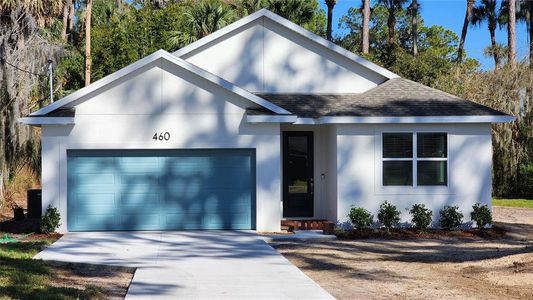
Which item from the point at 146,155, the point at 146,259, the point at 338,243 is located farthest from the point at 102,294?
the point at 146,155

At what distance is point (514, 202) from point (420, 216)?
11.5 m

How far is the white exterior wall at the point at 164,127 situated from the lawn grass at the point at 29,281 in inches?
180

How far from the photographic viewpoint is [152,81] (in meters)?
18.9

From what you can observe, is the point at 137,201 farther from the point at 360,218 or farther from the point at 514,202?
the point at 514,202

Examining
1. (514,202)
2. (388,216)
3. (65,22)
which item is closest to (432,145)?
(388,216)

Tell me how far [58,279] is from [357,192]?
968cm

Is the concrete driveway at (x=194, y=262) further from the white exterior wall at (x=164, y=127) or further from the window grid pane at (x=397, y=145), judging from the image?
the window grid pane at (x=397, y=145)

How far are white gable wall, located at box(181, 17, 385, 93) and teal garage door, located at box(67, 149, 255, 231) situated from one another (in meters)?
3.29

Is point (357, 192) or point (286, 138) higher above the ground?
point (286, 138)

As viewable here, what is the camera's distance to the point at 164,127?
19.0 m

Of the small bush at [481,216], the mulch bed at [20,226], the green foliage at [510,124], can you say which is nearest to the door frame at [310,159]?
the small bush at [481,216]

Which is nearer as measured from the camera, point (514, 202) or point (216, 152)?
point (216, 152)

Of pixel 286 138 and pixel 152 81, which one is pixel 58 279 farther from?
pixel 286 138

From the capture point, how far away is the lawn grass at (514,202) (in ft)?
93.2
